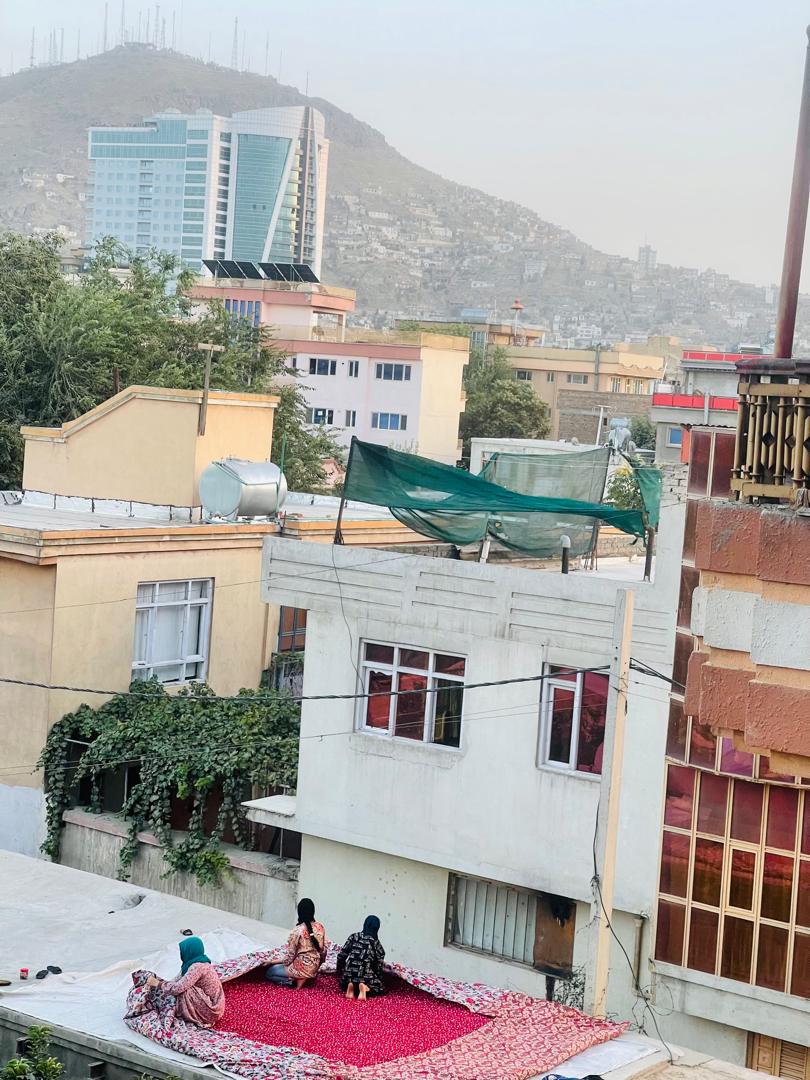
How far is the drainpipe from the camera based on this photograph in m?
5.65

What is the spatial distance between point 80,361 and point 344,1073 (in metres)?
30.2

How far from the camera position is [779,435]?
591 cm

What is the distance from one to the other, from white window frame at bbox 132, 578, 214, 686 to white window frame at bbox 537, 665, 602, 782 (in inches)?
272

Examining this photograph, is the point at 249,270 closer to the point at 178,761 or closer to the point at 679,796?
the point at 178,761

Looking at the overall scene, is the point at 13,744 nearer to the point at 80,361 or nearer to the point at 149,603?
Answer: the point at 149,603

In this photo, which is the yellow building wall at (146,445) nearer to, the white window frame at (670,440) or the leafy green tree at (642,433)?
the white window frame at (670,440)

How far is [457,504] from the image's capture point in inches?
570

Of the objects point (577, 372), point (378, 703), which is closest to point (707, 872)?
point (378, 703)

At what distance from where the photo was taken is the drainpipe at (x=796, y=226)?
5648mm

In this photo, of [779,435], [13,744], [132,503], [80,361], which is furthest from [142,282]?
[779,435]

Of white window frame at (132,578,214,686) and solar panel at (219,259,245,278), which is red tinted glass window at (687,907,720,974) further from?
solar panel at (219,259,245,278)

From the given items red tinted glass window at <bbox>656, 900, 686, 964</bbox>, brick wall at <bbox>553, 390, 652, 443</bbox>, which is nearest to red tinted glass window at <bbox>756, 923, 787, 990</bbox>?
red tinted glass window at <bbox>656, 900, 686, 964</bbox>

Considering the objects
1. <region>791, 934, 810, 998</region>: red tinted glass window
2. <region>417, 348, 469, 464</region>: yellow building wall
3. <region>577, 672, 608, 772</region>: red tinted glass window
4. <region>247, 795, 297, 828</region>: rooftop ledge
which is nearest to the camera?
<region>791, 934, 810, 998</region>: red tinted glass window

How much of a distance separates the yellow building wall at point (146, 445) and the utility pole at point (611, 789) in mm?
11849
